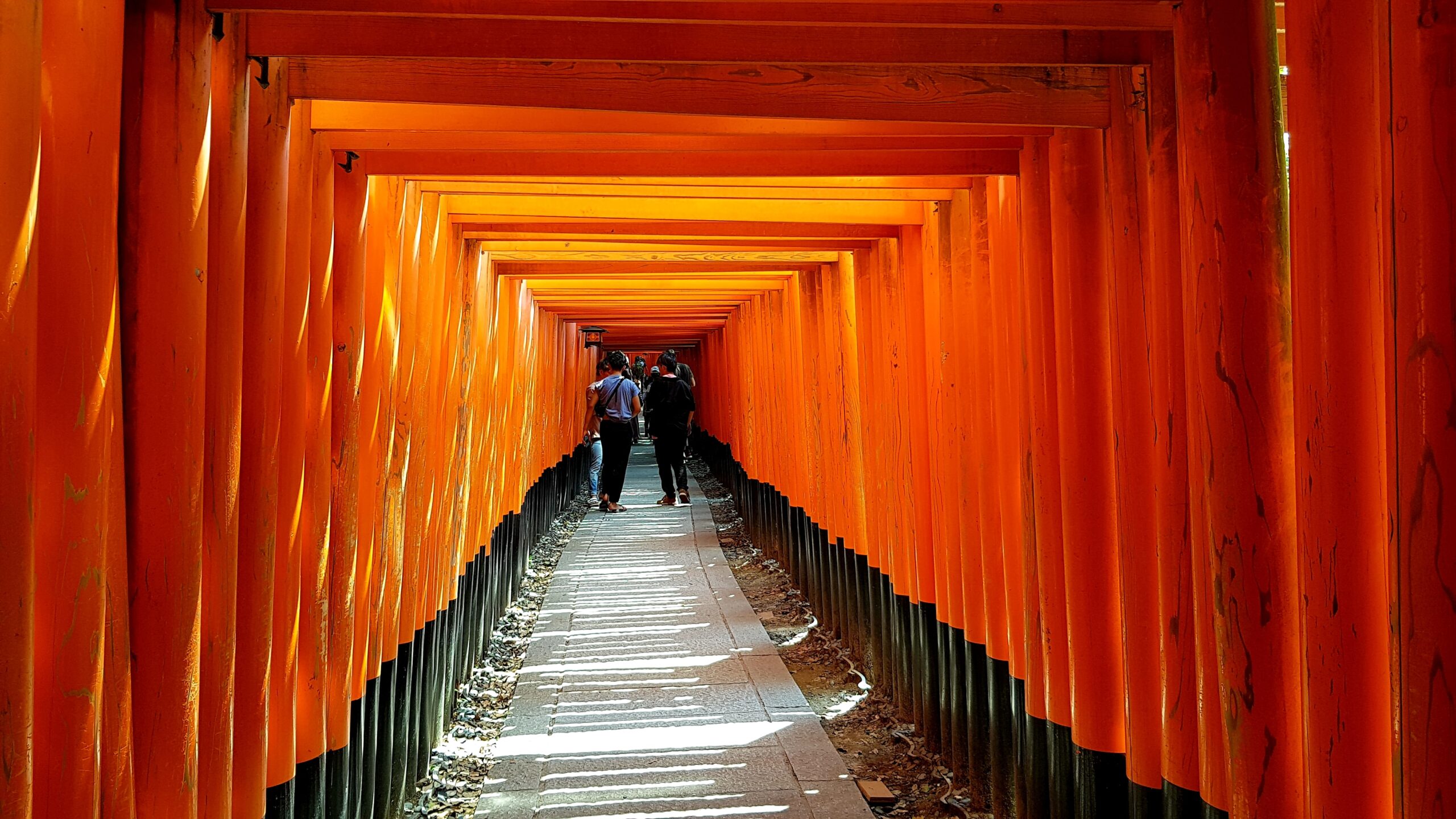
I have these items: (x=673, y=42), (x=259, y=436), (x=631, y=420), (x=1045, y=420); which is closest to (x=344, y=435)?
(x=259, y=436)

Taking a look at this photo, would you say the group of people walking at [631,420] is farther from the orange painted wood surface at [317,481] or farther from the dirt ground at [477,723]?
the orange painted wood surface at [317,481]

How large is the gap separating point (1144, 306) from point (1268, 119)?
2.16ft

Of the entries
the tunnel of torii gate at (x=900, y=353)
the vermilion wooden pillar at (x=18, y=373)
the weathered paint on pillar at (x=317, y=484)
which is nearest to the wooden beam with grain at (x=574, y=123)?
the tunnel of torii gate at (x=900, y=353)

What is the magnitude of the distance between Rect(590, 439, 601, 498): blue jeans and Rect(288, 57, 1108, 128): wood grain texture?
12704 millimetres

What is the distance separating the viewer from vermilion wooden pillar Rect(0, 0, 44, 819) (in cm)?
133

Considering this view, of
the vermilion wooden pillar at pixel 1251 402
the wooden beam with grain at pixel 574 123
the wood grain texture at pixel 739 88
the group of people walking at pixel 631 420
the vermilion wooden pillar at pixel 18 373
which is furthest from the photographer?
the group of people walking at pixel 631 420

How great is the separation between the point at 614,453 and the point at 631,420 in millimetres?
604

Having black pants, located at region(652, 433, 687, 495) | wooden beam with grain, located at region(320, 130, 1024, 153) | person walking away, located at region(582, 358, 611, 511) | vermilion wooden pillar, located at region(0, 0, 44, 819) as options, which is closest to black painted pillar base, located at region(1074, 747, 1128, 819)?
→ wooden beam with grain, located at region(320, 130, 1024, 153)

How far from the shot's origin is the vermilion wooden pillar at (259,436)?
244 centimetres

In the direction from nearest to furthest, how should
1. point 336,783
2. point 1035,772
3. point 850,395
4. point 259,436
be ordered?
point 259,436
point 336,783
point 1035,772
point 850,395

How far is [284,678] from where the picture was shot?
2719mm

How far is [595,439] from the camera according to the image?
1537 cm

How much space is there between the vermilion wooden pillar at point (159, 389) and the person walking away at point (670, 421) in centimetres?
1197

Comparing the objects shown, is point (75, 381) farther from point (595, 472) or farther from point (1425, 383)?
point (595, 472)
